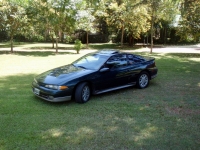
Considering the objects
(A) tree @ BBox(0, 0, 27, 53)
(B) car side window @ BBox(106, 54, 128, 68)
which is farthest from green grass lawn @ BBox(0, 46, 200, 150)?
(A) tree @ BBox(0, 0, 27, 53)

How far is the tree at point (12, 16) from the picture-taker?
55.6 ft

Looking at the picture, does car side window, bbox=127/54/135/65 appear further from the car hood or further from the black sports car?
the car hood

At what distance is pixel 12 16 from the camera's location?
17250mm

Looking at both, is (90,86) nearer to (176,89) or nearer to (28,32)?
(176,89)

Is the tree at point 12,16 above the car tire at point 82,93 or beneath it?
above

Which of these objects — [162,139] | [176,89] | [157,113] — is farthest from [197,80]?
[162,139]

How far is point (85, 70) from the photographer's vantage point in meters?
6.48

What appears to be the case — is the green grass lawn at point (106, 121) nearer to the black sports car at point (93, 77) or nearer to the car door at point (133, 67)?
the black sports car at point (93, 77)

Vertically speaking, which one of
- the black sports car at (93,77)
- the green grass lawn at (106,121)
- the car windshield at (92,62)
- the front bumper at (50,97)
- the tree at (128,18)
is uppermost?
the tree at (128,18)

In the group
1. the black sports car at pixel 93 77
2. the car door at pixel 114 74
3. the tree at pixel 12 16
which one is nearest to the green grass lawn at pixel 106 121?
the black sports car at pixel 93 77

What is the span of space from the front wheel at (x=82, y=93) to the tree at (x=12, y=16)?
1346cm

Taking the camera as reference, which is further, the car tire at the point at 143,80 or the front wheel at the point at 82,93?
the car tire at the point at 143,80

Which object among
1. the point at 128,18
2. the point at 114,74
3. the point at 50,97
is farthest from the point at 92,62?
the point at 128,18

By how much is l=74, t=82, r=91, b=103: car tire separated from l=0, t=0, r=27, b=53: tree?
13.5 meters
